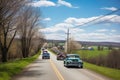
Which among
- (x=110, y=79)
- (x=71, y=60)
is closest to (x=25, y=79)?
(x=110, y=79)

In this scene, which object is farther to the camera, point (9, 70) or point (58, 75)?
point (9, 70)

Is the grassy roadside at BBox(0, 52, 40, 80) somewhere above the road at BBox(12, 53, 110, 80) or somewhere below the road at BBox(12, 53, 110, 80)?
above

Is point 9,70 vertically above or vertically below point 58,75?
above

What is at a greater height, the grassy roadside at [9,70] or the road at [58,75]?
the grassy roadside at [9,70]

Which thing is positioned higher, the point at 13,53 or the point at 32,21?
the point at 32,21

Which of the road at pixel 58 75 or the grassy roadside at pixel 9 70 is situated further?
the grassy roadside at pixel 9 70

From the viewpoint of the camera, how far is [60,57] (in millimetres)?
63344

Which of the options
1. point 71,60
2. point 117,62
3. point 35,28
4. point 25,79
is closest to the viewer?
point 25,79

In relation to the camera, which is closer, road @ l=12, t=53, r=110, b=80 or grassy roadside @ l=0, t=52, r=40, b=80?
road @ l=12, t=53, r=110, b=80

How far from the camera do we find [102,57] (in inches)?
1710

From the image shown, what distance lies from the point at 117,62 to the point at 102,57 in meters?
5.11

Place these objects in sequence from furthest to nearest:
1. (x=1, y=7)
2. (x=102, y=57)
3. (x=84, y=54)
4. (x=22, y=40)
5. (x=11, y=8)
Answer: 1. (x=22, y=40)
2. (x=84, y=54)
3. (x=102, y=57)
4. (x=11, y=8)
5. (x=1, y=7)

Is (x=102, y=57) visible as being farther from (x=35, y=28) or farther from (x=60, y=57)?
(x=35, y=28)

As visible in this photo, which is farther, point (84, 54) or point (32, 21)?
point (32, 21)
